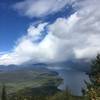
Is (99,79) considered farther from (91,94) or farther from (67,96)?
(67,96)

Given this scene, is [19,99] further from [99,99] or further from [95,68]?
[99,99]

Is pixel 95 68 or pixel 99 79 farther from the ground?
pixel 95 68

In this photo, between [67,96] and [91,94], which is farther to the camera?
[67,96]

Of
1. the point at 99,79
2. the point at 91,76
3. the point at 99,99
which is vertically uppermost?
the point at 91,76

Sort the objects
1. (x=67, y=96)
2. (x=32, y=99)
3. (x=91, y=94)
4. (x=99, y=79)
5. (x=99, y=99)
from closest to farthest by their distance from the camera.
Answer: (x=91, y=94)
(x=99, y=99)
(x=99, y=79)
(x=67, y=96)
(x=32, y=99)

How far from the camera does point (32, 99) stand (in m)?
160

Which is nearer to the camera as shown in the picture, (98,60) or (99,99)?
(99,99)

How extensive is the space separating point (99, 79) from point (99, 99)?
282 centimetres

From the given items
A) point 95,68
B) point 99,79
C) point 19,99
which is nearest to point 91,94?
point 99,79

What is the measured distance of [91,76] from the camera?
45.5 metres

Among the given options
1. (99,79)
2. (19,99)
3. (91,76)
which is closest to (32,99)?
(19,99)

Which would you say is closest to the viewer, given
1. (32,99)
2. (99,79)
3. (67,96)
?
(99,79)

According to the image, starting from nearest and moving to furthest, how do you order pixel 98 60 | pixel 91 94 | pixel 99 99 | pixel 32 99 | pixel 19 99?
pixel 91 94 → pixel 99 99 → pixel 98 60 → pixel 19 99 → pixel 32 99

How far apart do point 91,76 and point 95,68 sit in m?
1.57
